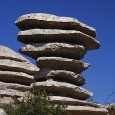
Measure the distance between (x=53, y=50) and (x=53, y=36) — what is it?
0.74m

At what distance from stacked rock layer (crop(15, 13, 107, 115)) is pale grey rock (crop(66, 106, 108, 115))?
11 centimetres

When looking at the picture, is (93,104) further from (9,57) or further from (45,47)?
(9,57)

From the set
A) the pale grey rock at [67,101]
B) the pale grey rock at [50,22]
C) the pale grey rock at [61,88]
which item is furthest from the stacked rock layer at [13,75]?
the pale grey rock at [50,22]

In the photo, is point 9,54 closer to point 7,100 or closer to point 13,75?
point 13,75

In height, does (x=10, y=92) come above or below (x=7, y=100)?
above

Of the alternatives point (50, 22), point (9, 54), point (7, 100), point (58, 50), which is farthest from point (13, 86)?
point (50, 22)

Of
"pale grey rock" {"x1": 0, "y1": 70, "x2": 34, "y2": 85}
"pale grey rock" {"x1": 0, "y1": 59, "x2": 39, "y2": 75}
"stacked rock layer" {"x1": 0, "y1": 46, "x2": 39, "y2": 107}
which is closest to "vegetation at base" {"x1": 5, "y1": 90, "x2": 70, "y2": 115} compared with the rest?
"stacked rock layer" {"x1": 0, "y1": 46, "x2": 39, "y2": 107}

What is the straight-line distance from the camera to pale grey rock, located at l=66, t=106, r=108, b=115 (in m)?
20.2

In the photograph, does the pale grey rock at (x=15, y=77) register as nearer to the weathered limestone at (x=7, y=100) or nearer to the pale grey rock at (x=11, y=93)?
the pale grey rock at (x=11, y=93)

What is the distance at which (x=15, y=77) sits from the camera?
2412cm

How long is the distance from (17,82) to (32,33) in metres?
3.54

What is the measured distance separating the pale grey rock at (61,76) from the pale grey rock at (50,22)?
2.31 m

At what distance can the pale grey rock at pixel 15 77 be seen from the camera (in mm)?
23938

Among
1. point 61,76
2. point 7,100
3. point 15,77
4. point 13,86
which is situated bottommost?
point 7,100
